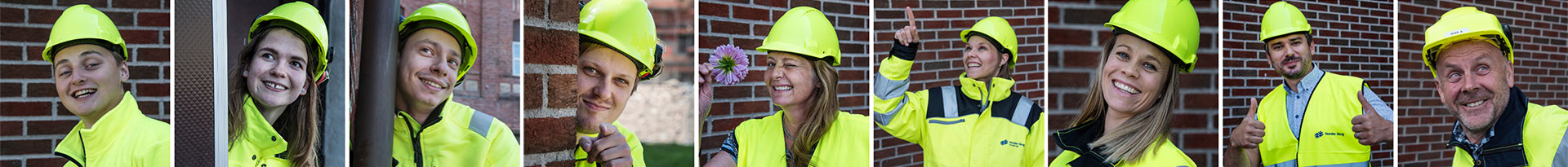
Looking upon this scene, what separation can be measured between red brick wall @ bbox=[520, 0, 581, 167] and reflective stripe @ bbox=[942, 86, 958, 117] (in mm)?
1501

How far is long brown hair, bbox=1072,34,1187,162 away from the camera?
4.14 meters

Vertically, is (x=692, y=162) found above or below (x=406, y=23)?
below

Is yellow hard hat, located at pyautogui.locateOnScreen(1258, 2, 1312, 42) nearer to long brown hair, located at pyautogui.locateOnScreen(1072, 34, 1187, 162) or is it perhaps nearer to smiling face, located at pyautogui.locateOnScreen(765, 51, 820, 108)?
long brown hair, located at pyautogui.locateOnScreen(1072, 34, 1187, 162)

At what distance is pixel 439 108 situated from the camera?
3.69 metres

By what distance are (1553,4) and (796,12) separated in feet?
11.6

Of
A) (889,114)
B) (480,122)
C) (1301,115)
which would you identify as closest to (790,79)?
(889,114)

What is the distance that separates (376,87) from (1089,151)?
2.80 m

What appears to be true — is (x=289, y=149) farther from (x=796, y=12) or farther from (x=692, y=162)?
(x=796, y=12)

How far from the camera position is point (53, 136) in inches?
133

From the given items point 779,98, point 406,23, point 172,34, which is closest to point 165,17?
point 172,34

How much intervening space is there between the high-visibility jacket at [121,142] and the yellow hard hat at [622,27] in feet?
4.88

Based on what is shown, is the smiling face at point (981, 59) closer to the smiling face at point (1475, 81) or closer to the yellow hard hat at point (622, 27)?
the yellow hard hat at point (622, 27)

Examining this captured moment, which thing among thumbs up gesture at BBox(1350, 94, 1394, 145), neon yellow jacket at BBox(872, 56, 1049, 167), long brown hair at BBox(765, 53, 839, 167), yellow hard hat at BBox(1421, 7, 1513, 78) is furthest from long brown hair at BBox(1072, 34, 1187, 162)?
yellow hard hat at BBox(1421, 7, 1513, 78)

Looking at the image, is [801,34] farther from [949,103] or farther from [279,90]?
[279,90]
